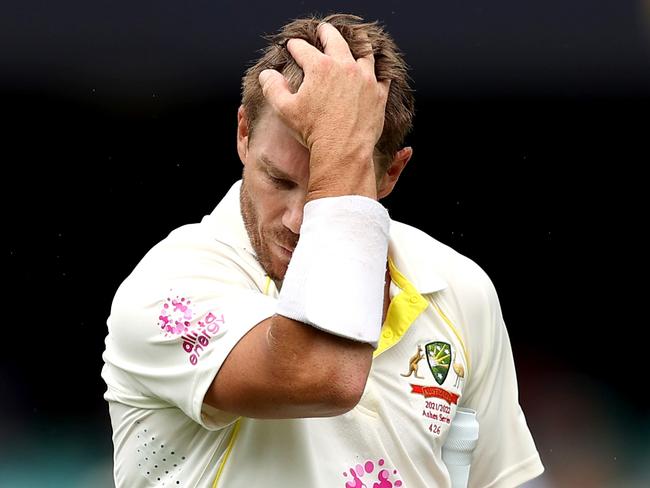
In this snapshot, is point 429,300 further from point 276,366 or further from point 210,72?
point 210,72

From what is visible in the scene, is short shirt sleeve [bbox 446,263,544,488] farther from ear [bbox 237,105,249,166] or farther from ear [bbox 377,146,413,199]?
ear [bbox 237,105,249,166]

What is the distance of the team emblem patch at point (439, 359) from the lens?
228 cm

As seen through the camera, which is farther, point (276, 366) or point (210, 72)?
point (210, 72)

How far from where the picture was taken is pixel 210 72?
4.63 metres

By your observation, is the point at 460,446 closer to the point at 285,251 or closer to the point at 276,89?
the point at 285,251

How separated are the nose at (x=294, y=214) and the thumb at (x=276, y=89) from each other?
202 mm

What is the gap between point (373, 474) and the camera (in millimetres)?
2166

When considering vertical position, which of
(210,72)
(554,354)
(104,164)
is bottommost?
(554,354)

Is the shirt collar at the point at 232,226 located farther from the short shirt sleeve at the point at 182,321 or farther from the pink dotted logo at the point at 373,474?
the pink dotted logo at the point at 373,474

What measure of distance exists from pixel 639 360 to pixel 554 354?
38cm

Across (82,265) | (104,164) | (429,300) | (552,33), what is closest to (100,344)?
(82,265)

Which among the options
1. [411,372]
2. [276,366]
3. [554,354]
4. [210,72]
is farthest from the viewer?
[554,354]

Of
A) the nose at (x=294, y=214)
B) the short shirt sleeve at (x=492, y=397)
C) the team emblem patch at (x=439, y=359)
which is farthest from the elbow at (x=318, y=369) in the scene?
the short shirt sleeve at (x=492, y=397)

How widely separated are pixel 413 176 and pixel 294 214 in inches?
110
